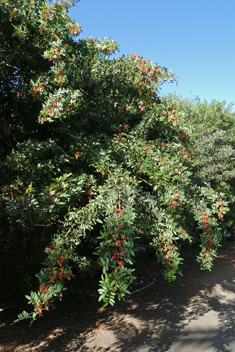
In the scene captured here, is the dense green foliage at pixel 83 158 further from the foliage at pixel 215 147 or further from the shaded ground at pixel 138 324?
the foliage at pixel 215 147

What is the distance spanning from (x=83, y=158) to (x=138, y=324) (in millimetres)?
4013

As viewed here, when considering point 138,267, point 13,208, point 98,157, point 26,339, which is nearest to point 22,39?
point 98,157

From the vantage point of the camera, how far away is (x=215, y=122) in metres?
12.9

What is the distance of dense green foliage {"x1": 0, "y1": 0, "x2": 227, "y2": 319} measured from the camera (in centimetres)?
290

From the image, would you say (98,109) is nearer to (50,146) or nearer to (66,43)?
(66,43)

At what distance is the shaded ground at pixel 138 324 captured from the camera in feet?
16.8

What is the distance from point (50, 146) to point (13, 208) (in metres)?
1.15

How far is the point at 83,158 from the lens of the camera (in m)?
4.14

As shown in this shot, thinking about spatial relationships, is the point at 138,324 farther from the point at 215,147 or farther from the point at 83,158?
the point at 215,147

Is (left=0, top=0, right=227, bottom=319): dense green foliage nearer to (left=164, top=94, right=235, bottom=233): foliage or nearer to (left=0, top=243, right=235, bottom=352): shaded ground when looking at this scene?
(left=0, top=243, right=235, bottom=352): shaded ground

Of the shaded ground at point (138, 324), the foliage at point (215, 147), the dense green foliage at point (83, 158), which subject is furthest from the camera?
the foliage at point (215, 147)

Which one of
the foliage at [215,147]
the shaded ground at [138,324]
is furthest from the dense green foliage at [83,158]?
the foliage at [215,147]

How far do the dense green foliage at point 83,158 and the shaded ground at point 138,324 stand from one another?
160 cm

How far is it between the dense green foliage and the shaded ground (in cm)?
160
